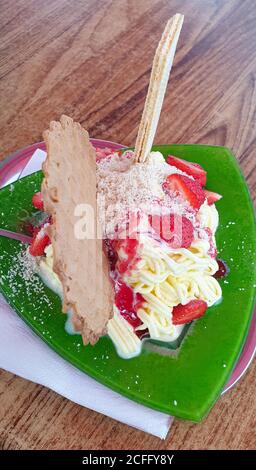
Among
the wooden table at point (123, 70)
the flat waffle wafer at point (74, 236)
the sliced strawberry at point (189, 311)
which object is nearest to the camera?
the flat waffle wafer at point (74, 236)

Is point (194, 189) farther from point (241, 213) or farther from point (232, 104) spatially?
point (232, 104)

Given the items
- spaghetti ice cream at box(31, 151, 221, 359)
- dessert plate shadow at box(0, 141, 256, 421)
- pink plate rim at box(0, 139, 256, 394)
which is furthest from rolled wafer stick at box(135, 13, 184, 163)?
pink plate rim at box(0, 139, 256, 394)

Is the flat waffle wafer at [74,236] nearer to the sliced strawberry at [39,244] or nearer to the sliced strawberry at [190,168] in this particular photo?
the sliced strawberry at [39,244]

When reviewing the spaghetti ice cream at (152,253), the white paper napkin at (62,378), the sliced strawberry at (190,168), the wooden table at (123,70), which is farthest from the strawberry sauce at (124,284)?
the wooden table at (123,70)

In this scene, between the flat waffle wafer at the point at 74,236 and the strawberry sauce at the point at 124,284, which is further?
the strawberry sauce at the point at 124,284

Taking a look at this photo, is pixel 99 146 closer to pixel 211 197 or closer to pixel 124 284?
pixel 211 197
